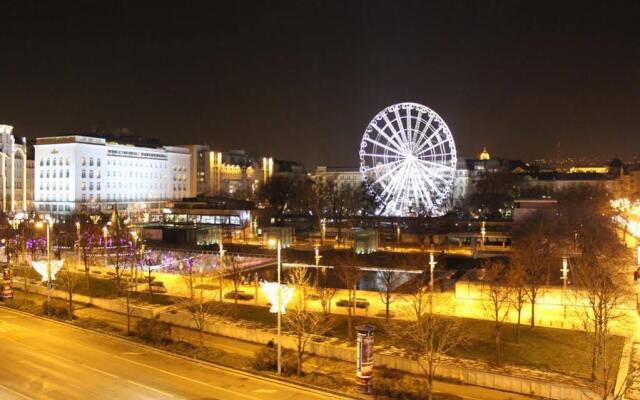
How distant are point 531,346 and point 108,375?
16.9 m

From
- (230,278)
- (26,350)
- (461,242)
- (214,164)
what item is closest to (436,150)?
(461,242)

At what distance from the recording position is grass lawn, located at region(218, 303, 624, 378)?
69.0 feet

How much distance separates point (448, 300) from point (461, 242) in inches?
1269

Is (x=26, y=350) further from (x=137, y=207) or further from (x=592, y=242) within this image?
(x=137, y=207)

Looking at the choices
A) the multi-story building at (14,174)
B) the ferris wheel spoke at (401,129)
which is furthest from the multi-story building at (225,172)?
the ferris wheel spoke at (401,129)

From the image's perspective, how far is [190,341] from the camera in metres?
25.0

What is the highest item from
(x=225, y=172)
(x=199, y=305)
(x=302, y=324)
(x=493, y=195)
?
(x=225, y=172)

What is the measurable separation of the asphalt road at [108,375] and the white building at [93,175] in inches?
3108

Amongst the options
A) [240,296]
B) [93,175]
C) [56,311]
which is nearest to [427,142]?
[240,296]

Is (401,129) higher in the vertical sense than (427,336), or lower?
higher

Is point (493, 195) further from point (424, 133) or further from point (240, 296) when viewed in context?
point (240, 296)

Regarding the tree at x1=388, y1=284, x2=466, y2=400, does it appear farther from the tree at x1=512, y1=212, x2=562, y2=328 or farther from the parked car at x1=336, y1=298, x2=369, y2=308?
the tree at x1=512, y1=212, x2=562, y2=328

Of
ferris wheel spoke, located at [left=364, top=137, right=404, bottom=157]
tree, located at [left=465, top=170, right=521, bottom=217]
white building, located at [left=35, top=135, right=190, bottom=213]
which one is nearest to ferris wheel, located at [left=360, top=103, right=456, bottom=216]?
ferris wheel spoke, located at [left=364, top=137, right=404, bottom=157]

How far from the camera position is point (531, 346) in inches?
918
